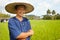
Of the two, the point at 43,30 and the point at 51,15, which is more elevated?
the point at 51,15

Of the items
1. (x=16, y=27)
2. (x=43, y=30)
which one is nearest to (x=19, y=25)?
(x=16, y=27)

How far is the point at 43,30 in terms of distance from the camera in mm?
1470

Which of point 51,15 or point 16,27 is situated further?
point 51,15

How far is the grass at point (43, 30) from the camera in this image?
1.43 metres

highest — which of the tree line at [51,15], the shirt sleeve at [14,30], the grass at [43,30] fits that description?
the tree line at [51,15]

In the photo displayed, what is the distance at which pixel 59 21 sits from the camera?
1.52 metres

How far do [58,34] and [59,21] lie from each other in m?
0.12

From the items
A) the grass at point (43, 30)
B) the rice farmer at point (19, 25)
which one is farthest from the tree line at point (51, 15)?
the rice farmer at point (19, 25)

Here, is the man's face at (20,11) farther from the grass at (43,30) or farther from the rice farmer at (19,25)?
the grass at (43,30)

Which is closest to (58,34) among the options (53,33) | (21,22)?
(53,33)

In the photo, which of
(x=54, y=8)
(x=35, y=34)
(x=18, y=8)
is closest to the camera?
(x=18, y=8)

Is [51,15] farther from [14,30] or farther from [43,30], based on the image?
[14,30]

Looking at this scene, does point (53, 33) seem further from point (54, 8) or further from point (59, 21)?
point (54, 8)

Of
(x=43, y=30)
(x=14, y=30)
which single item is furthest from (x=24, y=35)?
(x=43, y=30)
